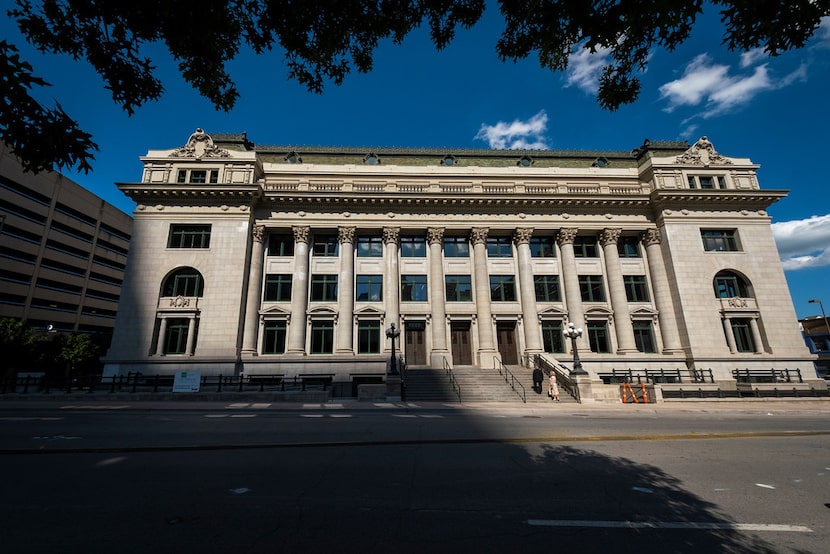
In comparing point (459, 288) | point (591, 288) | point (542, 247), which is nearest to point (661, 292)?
point (591, 288)

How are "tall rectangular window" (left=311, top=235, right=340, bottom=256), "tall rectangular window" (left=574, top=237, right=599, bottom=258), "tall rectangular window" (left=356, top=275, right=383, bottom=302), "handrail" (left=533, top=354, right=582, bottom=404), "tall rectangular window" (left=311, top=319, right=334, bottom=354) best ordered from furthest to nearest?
"tall rectangular window" (left=574, top=237, right=599, bottom=258), "tall rectangular window" (left=311, top=235, right=340, bottom=256), "tall rectangular window" (left=356, top=275, right=383, bottom=302), "tall rectangular window" (left=311, top=319, right=334, bottom=354), "handrail" (left=533, top=354, right=582, bottom=404)

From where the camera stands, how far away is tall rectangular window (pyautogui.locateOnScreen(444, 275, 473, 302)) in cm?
3155

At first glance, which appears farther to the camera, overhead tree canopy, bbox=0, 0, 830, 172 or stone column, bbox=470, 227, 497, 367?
stone column, bbox=470, 227, 497, 367

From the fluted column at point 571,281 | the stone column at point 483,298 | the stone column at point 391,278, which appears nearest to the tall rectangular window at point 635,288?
the fluted column at point 571,281

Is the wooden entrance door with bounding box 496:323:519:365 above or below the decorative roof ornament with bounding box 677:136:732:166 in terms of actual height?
below

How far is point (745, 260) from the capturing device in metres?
31.1

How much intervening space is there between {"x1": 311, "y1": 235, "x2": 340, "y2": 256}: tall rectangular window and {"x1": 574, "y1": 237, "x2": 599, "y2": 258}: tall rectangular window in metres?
21.3

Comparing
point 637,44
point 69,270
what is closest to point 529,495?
point 637,44

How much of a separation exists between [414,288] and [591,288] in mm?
15192

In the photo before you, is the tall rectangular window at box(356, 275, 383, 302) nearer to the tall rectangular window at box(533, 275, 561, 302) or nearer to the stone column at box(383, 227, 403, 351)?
the stone column at box(383, 227, 403, 351)

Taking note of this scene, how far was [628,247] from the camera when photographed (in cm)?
3356

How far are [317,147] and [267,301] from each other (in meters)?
17.1

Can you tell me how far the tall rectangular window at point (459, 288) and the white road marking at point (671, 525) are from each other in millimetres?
27311

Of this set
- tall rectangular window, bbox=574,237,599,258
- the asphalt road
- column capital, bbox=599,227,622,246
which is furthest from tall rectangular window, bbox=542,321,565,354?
the asphalt road
